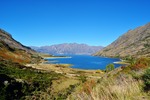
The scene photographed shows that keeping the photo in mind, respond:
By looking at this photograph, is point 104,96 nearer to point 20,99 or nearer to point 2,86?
point 20,99

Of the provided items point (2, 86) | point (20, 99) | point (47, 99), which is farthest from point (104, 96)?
point (2, 86)

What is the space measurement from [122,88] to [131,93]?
1.64ft

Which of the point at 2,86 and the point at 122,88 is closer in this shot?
the point at 122,88

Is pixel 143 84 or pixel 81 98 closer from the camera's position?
pixel 81 98

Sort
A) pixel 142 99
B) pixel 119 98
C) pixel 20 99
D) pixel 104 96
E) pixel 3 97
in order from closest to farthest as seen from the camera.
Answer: pixel 142 99 < pixel 119 98 < pixel 104 96 < pixel 3 97 < pixel 20 99

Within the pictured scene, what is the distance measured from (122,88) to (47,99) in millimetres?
29824

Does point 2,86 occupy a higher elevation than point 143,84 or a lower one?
lower

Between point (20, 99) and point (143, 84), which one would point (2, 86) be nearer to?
point (20, 99)

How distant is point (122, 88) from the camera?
8828mm

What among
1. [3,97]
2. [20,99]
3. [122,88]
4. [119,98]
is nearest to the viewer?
[119,98]

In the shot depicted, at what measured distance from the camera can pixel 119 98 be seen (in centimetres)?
757

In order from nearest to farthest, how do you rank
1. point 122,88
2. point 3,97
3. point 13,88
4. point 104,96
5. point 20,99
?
point 104,96 < point 122,88 < point 3,97 < point 20,99 < point 13,88

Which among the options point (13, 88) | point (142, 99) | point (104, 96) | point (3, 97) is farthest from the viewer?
point (13, 88)

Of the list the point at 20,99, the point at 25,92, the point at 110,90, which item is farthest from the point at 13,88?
the point at 110,90
